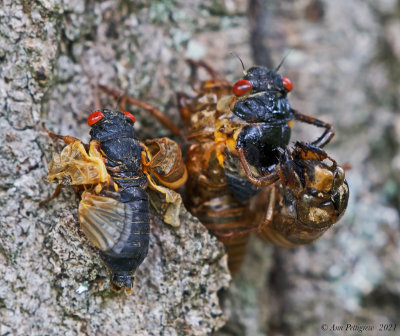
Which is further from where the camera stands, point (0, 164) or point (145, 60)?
point (145, 60)

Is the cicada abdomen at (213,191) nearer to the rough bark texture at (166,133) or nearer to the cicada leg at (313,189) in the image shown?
the rough bark texture at (166,133)

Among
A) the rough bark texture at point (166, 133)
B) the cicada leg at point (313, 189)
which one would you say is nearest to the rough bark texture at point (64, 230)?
the rough bark texture at point (166, 133)

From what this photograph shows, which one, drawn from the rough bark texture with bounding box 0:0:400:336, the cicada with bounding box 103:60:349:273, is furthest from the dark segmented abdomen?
the cicada with bounding box 103:60:349:273

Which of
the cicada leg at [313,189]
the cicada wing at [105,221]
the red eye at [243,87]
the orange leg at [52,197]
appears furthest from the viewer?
the red eye at [243,87]

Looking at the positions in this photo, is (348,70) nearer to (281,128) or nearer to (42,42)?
(281,128)

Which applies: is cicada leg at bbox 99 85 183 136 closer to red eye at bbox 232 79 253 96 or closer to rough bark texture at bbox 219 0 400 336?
red eye at bbox 232 79 253 96

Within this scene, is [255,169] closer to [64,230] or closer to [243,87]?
[243,87]

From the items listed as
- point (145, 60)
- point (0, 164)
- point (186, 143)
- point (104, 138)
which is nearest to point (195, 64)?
point (145, 60)
